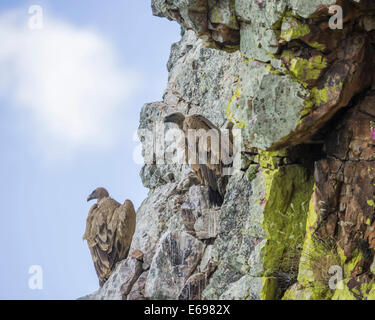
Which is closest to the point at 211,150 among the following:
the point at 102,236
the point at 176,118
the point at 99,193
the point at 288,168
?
the point at 176,118

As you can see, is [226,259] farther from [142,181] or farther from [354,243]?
[142,181]

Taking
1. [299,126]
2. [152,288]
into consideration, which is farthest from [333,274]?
[152,288]

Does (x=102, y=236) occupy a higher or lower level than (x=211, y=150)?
lower

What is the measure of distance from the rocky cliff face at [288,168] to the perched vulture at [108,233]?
0.65m

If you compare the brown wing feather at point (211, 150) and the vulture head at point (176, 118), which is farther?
the vulture head at point (176, 118)

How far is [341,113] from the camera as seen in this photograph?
252 inches

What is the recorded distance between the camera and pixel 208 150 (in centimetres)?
911

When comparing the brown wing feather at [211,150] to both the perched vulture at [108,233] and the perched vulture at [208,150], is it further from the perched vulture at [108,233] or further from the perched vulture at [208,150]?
the perched vulture at [108,233]

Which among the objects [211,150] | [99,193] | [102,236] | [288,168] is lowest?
[102,236]

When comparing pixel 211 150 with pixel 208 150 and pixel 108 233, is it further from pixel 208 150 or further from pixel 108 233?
pixel 108 233

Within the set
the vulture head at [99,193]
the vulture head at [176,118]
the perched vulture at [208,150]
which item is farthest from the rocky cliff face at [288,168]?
the vulture head at [99,193]

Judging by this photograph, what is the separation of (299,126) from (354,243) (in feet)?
4.89

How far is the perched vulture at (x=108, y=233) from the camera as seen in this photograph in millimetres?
9633

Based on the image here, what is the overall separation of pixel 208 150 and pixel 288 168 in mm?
2123
